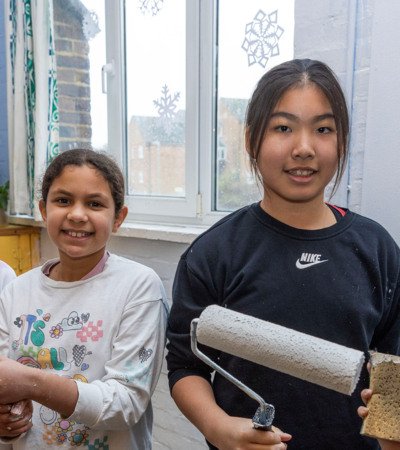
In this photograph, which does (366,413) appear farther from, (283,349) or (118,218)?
(118,218)

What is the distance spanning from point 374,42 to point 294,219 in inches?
18.9

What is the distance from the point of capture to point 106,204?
104cm

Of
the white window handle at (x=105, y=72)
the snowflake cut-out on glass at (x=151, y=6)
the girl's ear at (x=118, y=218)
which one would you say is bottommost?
the girl's ear at (x=118, y=218)

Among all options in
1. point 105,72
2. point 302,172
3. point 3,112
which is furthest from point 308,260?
point 3,112

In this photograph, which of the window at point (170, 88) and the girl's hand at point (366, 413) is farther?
the window at point (170, 88)

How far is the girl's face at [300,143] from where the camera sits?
789 mm

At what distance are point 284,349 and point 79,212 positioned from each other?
0.57 metres

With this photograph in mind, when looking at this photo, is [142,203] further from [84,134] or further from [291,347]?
[291,347]

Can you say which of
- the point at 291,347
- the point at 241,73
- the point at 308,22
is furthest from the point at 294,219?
the point at 241,73

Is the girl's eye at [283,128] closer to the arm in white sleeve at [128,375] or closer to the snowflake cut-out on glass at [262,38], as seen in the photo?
the arm in white sleeve at [128,375]

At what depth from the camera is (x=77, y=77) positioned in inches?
84.3

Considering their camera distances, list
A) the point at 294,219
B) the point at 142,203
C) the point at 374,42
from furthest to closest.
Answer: the point at 142,203 → the point at 374,42 → the point at 294,219

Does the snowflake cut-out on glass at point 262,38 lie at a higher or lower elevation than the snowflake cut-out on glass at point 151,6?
lower

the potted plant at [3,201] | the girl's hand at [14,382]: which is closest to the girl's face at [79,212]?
the girl's hand at [14,382]
